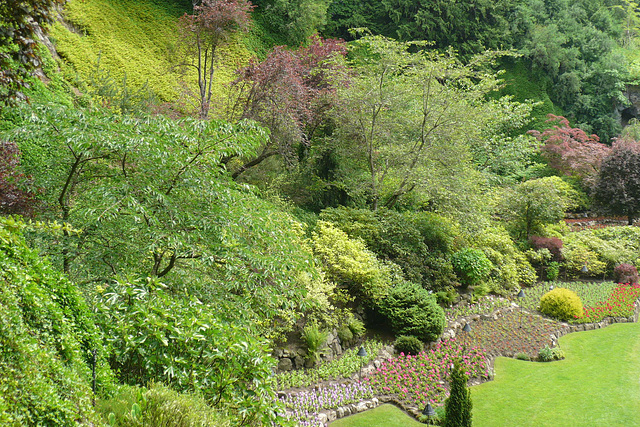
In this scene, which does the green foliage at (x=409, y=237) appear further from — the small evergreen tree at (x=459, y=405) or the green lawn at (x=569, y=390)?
the small evergreen tree at (x=459, y=405)

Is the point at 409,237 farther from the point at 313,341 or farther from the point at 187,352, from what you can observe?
the point at 187,352

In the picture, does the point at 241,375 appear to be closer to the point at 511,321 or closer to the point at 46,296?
the point at 46,296

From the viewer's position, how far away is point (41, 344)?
2299mm

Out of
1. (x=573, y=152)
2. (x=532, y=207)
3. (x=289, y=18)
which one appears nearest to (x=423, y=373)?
(x=532, y=207)

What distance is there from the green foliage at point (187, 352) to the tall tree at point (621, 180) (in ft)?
67.7

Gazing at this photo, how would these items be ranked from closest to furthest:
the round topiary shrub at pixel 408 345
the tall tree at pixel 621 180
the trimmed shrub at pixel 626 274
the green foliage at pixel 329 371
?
the green foliage at pixel 329 371 < the round topiary shrub at pixel 408 345 < the trimmed shrub at pixel 626 274 < the tall tree at pixel 621 180

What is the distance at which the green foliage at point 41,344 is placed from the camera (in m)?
1.95

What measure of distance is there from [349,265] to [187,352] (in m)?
5.73

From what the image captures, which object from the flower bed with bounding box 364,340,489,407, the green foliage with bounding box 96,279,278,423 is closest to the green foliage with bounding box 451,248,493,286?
the flower bed with bounding box 364,340,489,407

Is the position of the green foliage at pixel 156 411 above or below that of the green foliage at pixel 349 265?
above

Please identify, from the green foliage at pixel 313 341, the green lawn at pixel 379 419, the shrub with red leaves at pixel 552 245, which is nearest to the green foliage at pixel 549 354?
the green lawn at pixel 379 419

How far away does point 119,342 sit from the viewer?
3.15 metres

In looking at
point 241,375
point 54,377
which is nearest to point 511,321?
point 241,375

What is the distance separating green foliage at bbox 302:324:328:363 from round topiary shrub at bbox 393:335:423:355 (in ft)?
5.58
